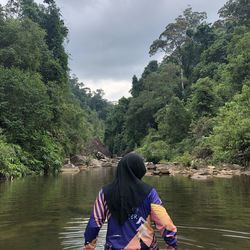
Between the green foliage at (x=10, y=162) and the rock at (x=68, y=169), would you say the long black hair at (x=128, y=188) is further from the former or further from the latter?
the rock at (x=68, y=169)

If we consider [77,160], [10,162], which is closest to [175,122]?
[77,160]

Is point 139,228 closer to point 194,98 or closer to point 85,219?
point 85,219

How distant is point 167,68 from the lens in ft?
183

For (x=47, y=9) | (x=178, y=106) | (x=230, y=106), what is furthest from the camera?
(x=47, y=9)

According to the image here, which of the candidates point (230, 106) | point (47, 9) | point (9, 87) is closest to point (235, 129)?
point (230, 106)

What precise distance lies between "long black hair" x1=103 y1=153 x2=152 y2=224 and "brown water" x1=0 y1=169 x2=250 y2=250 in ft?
10.1

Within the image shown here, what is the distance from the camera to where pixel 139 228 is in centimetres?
355

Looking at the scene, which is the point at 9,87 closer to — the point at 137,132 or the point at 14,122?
the point at 14,122

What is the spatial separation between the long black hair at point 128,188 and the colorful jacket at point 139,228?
0.05 m

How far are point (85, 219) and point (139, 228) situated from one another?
5670 mm

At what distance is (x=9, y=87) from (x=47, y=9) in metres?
22.9

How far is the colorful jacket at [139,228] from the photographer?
11.4 feet

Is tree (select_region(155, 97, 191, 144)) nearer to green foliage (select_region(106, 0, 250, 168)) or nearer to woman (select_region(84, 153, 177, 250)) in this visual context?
green foliage (select_region(106, 0, 250, 168))

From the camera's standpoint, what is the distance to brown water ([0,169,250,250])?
6.71 m
